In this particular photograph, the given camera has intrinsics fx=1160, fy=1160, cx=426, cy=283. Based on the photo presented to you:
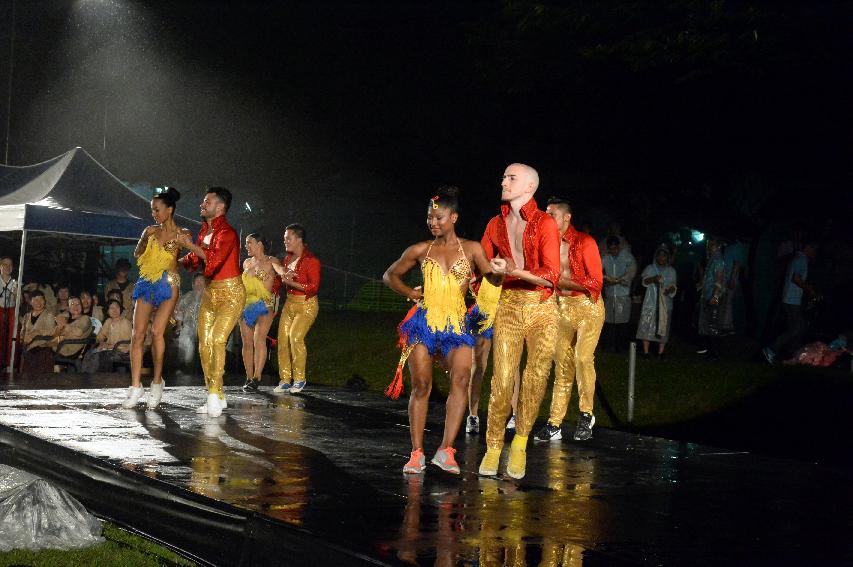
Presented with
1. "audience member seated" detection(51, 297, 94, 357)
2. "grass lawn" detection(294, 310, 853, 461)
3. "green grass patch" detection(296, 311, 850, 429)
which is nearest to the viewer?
"grass lawn" detection(294, 310, 853, 461)

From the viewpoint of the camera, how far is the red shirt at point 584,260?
9641 mm

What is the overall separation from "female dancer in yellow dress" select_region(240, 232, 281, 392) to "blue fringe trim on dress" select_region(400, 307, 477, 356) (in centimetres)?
636

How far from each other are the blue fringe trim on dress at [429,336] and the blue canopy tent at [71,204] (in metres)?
8.60

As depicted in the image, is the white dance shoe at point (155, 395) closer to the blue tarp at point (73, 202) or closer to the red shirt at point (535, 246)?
Answer: the red shirt at point (535, 246)

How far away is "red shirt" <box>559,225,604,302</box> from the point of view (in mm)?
9641

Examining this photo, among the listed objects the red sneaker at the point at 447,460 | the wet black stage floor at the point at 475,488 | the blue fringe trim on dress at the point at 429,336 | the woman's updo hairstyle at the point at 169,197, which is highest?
the woman's updo hairstyle at the point at 169,197

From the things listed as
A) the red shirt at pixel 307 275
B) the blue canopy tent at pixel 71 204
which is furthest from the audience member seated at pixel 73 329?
the red shirt at pixel 307 275

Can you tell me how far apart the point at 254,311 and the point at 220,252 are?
135 inches

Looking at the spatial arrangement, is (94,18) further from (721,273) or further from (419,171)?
(721,273)

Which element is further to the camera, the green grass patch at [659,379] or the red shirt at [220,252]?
the green grass patch at [659,379]

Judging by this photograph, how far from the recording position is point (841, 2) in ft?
54.2

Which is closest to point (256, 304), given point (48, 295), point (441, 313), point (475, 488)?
point (48, 295)

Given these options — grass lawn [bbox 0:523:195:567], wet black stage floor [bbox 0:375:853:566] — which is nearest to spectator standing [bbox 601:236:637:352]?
wet black stage floor [bbox 0:375:853:566]

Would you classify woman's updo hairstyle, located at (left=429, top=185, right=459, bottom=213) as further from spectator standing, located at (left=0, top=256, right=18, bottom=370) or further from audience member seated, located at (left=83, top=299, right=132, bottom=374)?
spectator standing, located at (left=0, top=256, right=18, bottom=370)
